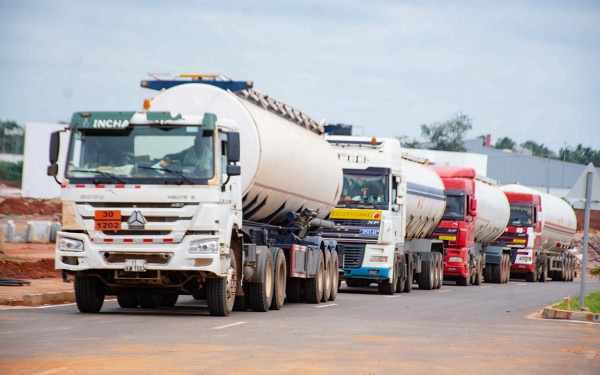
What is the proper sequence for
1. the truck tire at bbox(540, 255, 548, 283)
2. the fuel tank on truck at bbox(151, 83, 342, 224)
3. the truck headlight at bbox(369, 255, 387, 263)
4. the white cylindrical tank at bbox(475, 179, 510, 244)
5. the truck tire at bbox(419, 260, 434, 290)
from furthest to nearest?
the truck tire at bbox(540, 255, 548, 283) → the white cylindrical tank at bbox(475, 179, 510, 244) → the truck tire at bbox(419, 260, 434, 290) → the truck headlight at bbox(369, 255, 387, 263) → the fuel tank on truck at bbox(151, 83, 342, 224)

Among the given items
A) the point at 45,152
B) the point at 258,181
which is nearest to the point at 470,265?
the point at 258,181

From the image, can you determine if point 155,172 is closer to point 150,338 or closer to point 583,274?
point 150,338

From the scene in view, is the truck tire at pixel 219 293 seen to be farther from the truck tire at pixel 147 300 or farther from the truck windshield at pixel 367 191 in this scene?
the truck windshield at pixel 367 191

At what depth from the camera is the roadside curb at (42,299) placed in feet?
61.3

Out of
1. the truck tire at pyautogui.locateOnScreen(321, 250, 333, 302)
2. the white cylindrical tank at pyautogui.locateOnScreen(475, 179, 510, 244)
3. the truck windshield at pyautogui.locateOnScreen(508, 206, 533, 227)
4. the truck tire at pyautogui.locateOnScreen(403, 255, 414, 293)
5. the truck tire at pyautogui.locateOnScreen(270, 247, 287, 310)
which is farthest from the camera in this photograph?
the truck windshield at pyautogui.locateOnScreen(508, 206, 533, 227)

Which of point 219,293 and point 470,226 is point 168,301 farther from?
point 470,226

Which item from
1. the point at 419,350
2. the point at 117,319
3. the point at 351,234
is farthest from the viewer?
the point at 351,234

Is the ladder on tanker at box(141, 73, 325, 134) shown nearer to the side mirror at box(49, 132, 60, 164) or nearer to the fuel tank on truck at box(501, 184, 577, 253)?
the side mirror at box(49, 132, 60, 164)

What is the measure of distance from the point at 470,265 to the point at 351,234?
501 inches

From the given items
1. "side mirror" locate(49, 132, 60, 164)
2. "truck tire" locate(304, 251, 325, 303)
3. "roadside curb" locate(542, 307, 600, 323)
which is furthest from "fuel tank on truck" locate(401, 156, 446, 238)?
"side mirror" locate(49, 132, 60, 164)

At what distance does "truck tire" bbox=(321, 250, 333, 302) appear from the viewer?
24125 mm

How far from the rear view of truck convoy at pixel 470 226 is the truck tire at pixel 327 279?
13.1 meters

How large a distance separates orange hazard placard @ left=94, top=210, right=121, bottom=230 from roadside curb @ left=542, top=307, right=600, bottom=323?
9.08 meters

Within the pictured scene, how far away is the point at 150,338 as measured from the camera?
12898 mm
